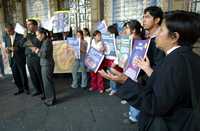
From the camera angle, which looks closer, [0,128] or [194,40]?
[194,40]

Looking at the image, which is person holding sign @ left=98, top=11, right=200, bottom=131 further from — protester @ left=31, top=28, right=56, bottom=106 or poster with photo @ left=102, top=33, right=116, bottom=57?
protester @ left=31, top=28, right=56, bottom=106

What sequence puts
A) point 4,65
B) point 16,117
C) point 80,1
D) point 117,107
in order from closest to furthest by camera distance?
1. point 16,117
2. point 117,107
3. point 4,65
4. point 80,1

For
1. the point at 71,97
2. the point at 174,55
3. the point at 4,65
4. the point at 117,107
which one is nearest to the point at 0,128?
the point at 71,97

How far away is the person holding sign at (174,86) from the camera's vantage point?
1.24 meters

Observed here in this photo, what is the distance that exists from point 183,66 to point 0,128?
10.5 feet

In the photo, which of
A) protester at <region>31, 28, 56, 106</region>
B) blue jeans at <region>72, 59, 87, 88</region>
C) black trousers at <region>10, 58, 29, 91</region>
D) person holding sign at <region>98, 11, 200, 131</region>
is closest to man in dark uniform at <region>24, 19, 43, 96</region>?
protester at <region>31, 28, 56, 106</region>

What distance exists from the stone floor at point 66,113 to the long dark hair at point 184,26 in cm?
230

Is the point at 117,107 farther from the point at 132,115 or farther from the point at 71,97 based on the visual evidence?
the point at 71,97

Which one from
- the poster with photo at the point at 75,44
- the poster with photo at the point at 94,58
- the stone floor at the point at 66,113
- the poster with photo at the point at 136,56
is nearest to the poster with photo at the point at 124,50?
the poster with photo at the point at 136,56

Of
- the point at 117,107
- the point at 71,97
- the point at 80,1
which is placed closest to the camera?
the point at 117,107

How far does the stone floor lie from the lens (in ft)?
11.4

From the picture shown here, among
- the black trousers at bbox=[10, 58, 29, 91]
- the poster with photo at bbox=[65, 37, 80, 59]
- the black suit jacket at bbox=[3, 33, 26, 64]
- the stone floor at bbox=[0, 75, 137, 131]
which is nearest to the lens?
the stone floor at bbox=[0, 75, 137, 131]

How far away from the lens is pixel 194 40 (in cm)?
136

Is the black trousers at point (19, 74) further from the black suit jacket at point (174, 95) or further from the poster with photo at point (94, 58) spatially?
the black suit jacket at point (174, 95)
